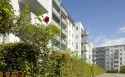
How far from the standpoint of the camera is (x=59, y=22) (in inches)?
2456

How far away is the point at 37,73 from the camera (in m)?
12.7

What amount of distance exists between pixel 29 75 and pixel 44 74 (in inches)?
26.0

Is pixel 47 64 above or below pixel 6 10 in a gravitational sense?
below

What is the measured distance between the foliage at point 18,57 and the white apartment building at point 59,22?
984 millimetres

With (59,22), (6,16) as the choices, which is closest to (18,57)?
(6,16)

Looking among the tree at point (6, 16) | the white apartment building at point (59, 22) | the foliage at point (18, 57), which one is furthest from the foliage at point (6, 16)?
the foliage at point (18, 57)

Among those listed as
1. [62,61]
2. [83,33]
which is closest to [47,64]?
[62,61]

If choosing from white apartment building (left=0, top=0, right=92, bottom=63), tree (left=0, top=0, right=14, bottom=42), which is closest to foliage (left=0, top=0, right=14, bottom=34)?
tree (left=0, top=0, right=14, bottom=42)

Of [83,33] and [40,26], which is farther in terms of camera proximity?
[83,33]

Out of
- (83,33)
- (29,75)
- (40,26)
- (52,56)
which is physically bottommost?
(29,75)

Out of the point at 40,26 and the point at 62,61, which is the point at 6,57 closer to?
the point at 40,26

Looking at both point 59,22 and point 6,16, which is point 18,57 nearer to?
point 6,16

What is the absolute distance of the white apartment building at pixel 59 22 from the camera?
20022mm

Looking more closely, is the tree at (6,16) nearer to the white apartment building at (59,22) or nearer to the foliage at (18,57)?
the white apartment building at (59,22)
